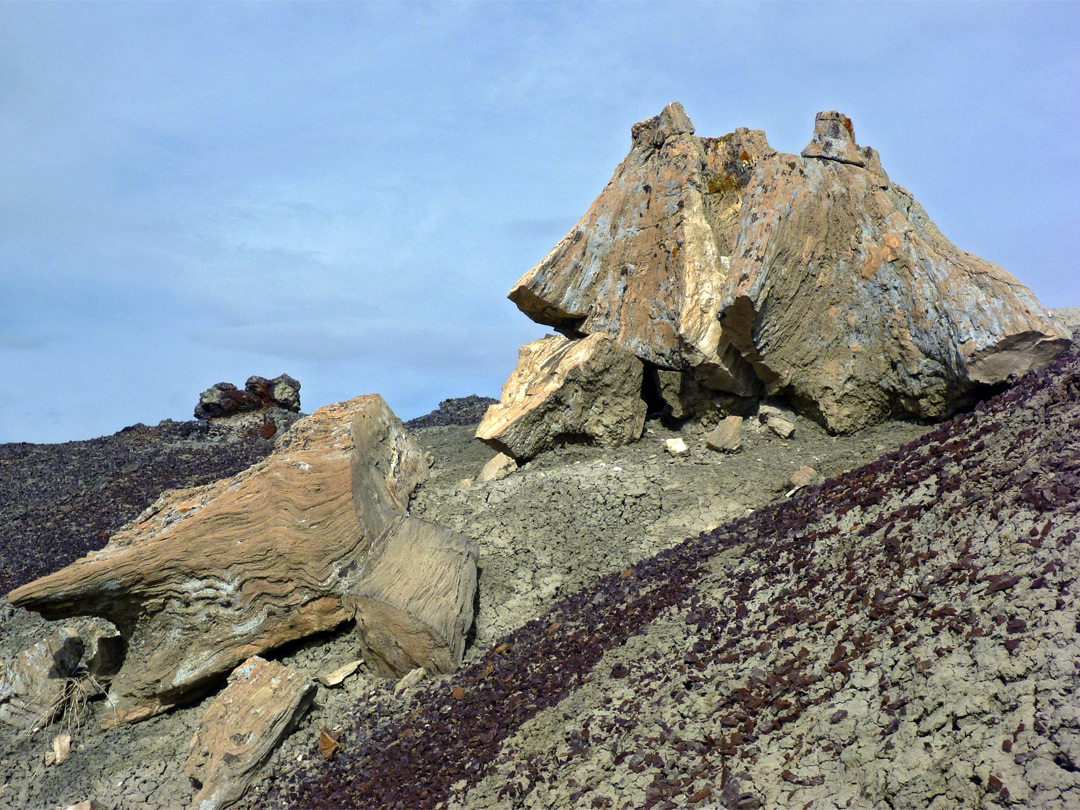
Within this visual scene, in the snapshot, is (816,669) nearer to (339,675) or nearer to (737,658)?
(737,658)

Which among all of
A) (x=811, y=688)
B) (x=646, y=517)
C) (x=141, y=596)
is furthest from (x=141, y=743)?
(x=811, y=688)

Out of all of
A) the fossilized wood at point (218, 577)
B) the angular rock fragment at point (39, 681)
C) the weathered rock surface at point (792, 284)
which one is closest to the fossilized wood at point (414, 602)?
the fossilized wood at point (218, 577)

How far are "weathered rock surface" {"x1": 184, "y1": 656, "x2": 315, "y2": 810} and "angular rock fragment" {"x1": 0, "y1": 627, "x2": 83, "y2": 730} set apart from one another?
223cm

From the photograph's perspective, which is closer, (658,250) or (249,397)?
(658,250)

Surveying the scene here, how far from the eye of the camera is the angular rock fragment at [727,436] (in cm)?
966

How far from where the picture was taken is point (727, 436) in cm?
973

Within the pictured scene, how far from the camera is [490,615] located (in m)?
7.74

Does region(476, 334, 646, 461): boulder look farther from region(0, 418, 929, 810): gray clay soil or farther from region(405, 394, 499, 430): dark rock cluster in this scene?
region(405, 394, 499, 430): dark rock cluster

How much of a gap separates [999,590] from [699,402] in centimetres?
595

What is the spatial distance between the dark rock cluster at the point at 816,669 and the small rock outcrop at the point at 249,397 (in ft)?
42.7

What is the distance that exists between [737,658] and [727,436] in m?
4.71

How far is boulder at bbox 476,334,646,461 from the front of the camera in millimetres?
9867

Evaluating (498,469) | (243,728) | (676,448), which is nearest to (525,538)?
(498,469)

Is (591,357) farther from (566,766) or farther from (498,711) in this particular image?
(566,766)
